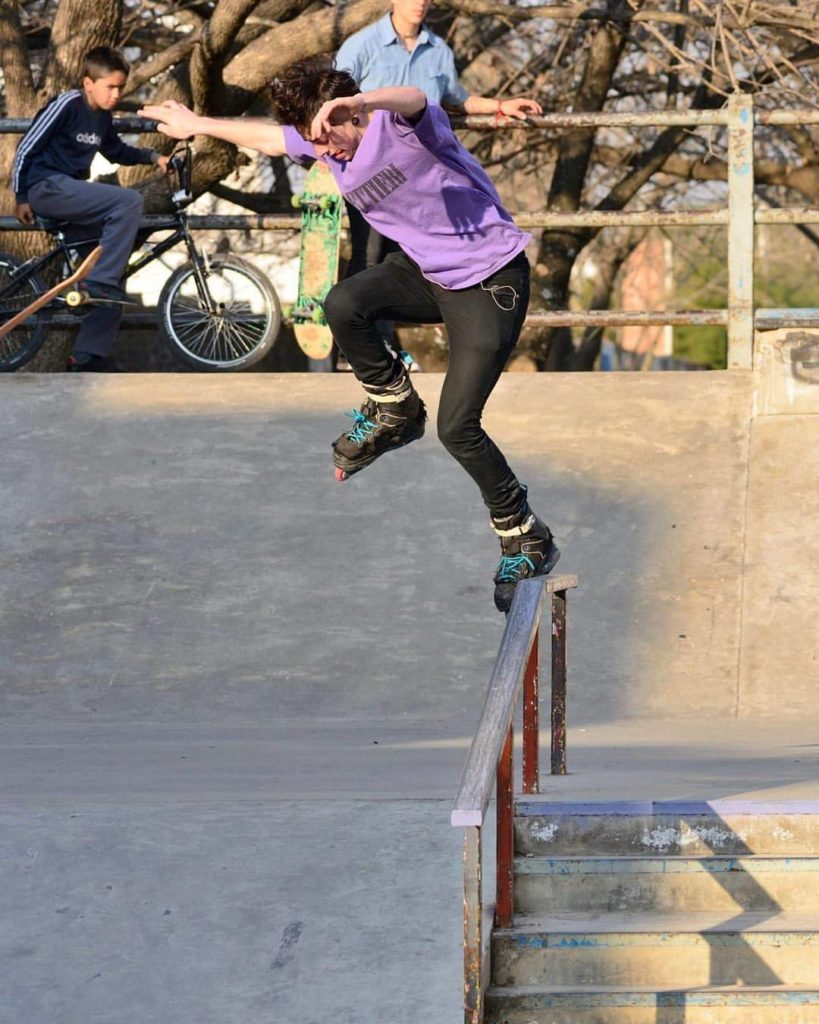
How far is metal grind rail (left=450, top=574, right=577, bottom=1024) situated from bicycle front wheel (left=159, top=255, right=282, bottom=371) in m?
4.73

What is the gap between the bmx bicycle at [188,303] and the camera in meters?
9.20

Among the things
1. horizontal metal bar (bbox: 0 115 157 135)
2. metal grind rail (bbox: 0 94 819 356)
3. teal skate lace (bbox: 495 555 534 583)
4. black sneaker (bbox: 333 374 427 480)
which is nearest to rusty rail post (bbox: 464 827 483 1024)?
teal skate lace (bbox: 495 555 534 583)

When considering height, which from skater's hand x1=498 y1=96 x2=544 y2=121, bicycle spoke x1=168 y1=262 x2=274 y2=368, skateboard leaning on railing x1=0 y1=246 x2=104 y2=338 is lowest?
bicycle spoke x1=168 y1=262 x2=274 y2=368

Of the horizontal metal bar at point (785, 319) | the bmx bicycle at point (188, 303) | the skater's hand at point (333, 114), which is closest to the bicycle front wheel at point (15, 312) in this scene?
the bmx bicycle at point (188, 303)

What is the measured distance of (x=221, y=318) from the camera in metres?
Answer: 9.27

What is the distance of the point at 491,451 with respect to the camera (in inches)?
200

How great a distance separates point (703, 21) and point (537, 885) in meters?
7.47

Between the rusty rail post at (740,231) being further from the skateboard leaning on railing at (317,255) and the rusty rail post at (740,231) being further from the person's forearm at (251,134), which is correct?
the person's forearm at (251,134)

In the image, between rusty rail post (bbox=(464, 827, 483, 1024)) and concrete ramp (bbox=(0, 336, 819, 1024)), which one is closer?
rusty rail post (bbox=(464, 827, 483, 1024))

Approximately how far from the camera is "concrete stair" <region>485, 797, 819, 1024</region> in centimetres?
378

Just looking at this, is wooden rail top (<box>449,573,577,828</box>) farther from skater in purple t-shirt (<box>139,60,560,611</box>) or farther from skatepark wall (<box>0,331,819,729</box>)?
skatepark wall (<box>0,331,819,729</box>)

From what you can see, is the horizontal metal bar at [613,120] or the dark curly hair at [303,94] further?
the horizontal metal bar at [613,120]

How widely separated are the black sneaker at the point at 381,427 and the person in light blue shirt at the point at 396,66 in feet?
8.48

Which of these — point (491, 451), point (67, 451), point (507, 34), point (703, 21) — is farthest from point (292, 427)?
point (507, 34)
